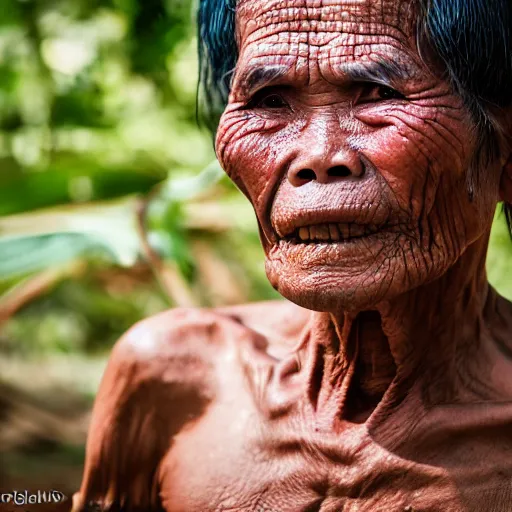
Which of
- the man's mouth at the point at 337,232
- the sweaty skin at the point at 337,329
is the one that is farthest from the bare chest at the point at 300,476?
the man's mouth at the point at 337,232

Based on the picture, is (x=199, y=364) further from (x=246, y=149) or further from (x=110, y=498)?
(x=246, y=149)

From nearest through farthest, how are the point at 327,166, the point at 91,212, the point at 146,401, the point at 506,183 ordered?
the point at 327,166
the point at 506,183
the point at 146,401
the point at 91,212

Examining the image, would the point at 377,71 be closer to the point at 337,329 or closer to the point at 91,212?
the point at 337,329

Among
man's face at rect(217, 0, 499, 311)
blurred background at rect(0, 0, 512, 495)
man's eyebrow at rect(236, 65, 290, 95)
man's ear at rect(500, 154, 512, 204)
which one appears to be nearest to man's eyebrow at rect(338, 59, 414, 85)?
man's face at rect(217, 0, 499, 311)

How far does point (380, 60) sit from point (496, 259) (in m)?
3.48

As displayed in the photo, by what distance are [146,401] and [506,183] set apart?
1188 millimetres

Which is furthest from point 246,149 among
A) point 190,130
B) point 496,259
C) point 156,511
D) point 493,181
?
point 190,130

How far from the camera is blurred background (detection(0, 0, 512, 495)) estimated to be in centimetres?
525

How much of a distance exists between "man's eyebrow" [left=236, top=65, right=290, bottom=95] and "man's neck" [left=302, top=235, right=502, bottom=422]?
0.61 metres

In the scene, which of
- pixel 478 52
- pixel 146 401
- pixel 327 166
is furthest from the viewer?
pixel 146 401

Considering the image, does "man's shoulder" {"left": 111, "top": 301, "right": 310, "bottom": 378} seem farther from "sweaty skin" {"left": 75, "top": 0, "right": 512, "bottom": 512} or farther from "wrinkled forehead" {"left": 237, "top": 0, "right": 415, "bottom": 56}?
"wrinkled forehead" {"left": 237, "top": 0, "right": 415, "bottom": 56}

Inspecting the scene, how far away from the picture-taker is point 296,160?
88.7 inches

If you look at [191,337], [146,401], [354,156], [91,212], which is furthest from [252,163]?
[91,212]

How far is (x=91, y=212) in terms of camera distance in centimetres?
570
